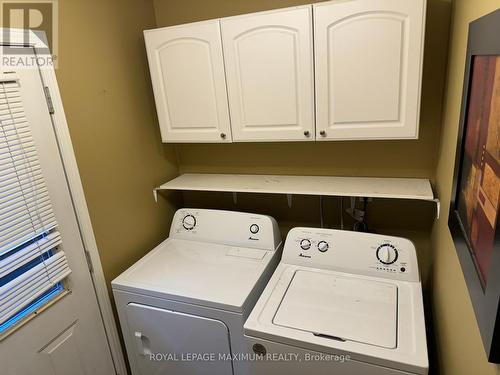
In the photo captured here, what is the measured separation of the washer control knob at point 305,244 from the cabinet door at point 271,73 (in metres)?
0.51

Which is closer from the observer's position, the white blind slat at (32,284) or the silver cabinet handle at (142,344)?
the white blind slat at (32,284)

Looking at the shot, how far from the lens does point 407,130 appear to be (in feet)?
4.98

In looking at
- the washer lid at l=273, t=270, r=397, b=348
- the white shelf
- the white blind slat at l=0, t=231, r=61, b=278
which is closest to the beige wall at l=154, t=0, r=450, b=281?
the white shelf

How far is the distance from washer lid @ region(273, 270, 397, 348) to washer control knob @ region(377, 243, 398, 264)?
11cm

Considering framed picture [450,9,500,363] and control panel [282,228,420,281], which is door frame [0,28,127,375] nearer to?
control panel [282,228,420,281]

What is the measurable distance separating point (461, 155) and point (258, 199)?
1.36m

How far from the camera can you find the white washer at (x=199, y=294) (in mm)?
1555

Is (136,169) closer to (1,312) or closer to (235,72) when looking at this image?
(235,72)

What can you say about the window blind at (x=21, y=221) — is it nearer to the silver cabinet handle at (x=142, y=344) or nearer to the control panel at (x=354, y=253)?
the silver cabinet handle at (x=142, y=344)

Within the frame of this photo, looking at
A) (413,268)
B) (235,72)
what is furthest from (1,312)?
(413,268)

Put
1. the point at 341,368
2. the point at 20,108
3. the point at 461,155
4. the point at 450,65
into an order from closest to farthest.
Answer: the point at 461,155
the point at 341,368
the point at 20,108
the point at 450,65

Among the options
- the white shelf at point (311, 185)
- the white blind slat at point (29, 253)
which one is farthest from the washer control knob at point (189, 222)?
the white blind slat at point (29, 253)

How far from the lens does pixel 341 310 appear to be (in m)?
1.41

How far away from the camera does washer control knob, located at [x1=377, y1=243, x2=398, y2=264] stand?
1.60 metres
